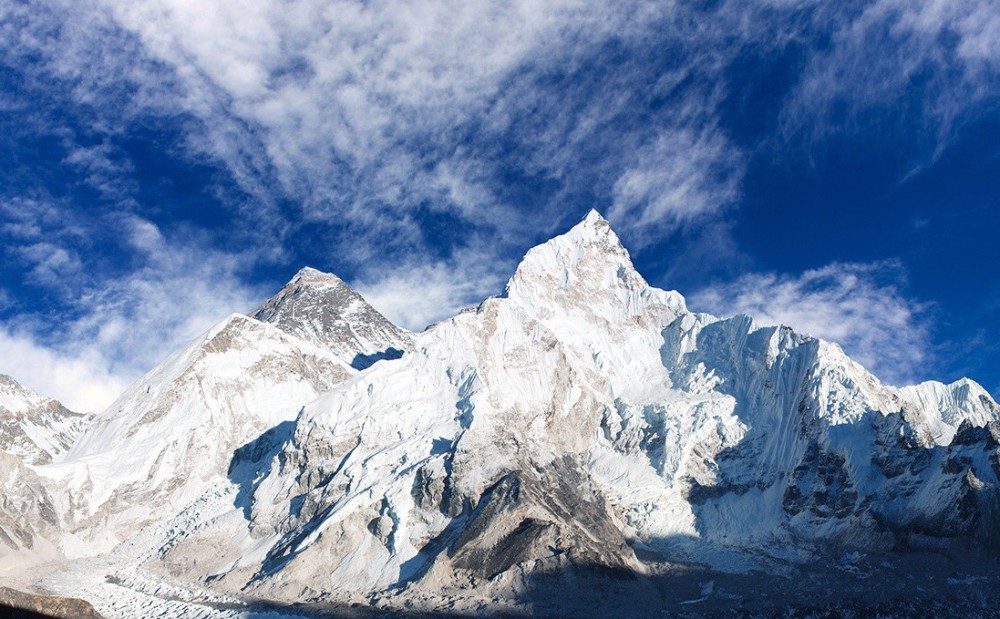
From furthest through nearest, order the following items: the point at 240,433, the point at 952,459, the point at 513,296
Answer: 1. the point at 513,296
2. the point at 240,433
3. the point at 952,459

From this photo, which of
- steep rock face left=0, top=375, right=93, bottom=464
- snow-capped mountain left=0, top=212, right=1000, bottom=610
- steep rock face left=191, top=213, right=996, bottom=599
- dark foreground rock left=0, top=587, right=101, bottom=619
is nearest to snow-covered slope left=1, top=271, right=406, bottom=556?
snow-capped mountain left=0, top=212, right=1000, bottom=610

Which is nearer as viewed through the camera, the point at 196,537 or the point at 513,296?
the point at 196,537

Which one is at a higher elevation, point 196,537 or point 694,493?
point 694,493

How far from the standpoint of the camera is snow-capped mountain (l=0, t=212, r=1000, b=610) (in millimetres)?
114312

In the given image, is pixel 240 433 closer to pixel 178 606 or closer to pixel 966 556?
pixel 178 606

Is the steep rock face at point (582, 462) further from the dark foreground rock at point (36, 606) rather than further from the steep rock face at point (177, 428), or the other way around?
the dark foreground rock at point (36, 606)

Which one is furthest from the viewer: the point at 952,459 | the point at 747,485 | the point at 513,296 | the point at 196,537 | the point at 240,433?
the point at 513,296

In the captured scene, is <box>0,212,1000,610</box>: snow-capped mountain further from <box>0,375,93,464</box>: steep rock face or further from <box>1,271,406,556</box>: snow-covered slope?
<box>0,375,93,464</box>: steep rock face

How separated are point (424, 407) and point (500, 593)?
56.0 metres

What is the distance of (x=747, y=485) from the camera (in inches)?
5743

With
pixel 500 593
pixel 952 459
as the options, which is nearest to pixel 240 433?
pixel 500 593

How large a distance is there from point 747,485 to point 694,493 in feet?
34.6

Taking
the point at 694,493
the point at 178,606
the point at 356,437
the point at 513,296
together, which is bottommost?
the point at 178,606

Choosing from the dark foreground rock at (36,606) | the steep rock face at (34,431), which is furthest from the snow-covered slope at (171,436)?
the dark foreground rock at (36,606)
